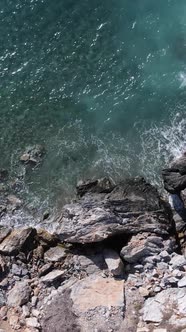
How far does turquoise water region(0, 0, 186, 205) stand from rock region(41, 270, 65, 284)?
469cm

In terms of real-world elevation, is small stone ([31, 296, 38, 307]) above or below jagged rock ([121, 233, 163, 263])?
above

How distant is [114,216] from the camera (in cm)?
2289

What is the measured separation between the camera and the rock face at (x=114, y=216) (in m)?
22.6

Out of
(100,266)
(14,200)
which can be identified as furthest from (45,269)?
(14,200)

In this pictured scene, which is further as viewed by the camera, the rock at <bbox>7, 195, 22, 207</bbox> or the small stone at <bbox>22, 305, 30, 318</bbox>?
the rock at <bbox>7, 195, 22, 207</bbox>

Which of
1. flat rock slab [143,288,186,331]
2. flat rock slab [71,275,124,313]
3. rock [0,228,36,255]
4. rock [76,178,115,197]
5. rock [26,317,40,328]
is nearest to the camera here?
flat rock slab [143,288,186,331]

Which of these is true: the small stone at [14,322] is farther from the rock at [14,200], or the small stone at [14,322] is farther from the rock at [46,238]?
the rock at [14,200]

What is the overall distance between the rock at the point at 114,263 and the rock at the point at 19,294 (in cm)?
388

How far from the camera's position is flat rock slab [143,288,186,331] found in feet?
62.8

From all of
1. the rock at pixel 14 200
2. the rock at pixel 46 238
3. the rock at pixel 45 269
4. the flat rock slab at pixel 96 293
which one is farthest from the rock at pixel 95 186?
the flat rock slab at pixel 96 293

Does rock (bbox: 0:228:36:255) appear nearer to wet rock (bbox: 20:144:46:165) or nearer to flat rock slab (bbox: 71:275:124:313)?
flat rock slab (bbox: 71:275:124:313)

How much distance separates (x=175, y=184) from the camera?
23.7 metres

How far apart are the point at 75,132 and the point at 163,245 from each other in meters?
9.00

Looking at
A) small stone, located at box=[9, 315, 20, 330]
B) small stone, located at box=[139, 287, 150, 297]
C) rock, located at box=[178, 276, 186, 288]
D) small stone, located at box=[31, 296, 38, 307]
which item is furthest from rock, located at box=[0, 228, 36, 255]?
rock, located at box=[178, 276, 186, 288]
